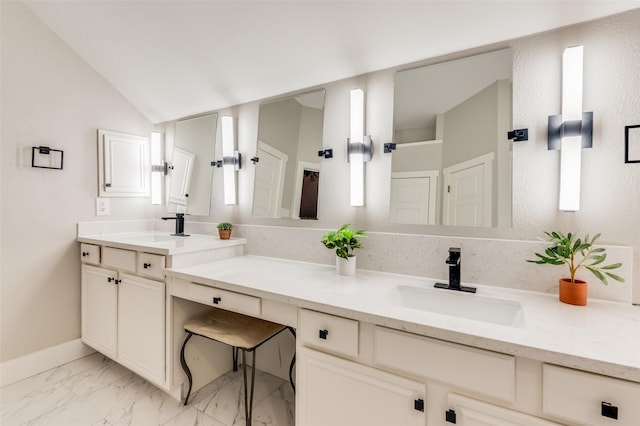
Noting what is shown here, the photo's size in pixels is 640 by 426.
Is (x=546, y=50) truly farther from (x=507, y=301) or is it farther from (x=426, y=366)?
(x=426, y=366)

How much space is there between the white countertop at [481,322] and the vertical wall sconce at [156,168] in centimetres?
134

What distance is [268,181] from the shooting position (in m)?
2.06

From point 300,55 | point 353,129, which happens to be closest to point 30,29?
point 300,55

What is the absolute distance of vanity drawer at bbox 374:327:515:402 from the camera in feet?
2.78

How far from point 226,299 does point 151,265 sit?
0.65 m

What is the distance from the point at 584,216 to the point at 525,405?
84cm

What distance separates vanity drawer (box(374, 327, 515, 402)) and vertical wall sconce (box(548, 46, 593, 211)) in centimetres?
78

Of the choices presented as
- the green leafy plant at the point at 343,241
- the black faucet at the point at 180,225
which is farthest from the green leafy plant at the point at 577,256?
the black faucet at the point at 180,225

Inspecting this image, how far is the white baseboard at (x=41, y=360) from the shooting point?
195 centimetres

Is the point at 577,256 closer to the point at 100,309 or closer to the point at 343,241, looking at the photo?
the point at 343,241

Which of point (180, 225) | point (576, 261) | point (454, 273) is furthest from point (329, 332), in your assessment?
point (180, 225)

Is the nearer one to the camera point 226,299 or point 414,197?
point 226,299

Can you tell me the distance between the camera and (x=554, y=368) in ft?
2.59

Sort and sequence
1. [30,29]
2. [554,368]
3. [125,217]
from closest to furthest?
[554,368] → [30,29] → [125,217]
